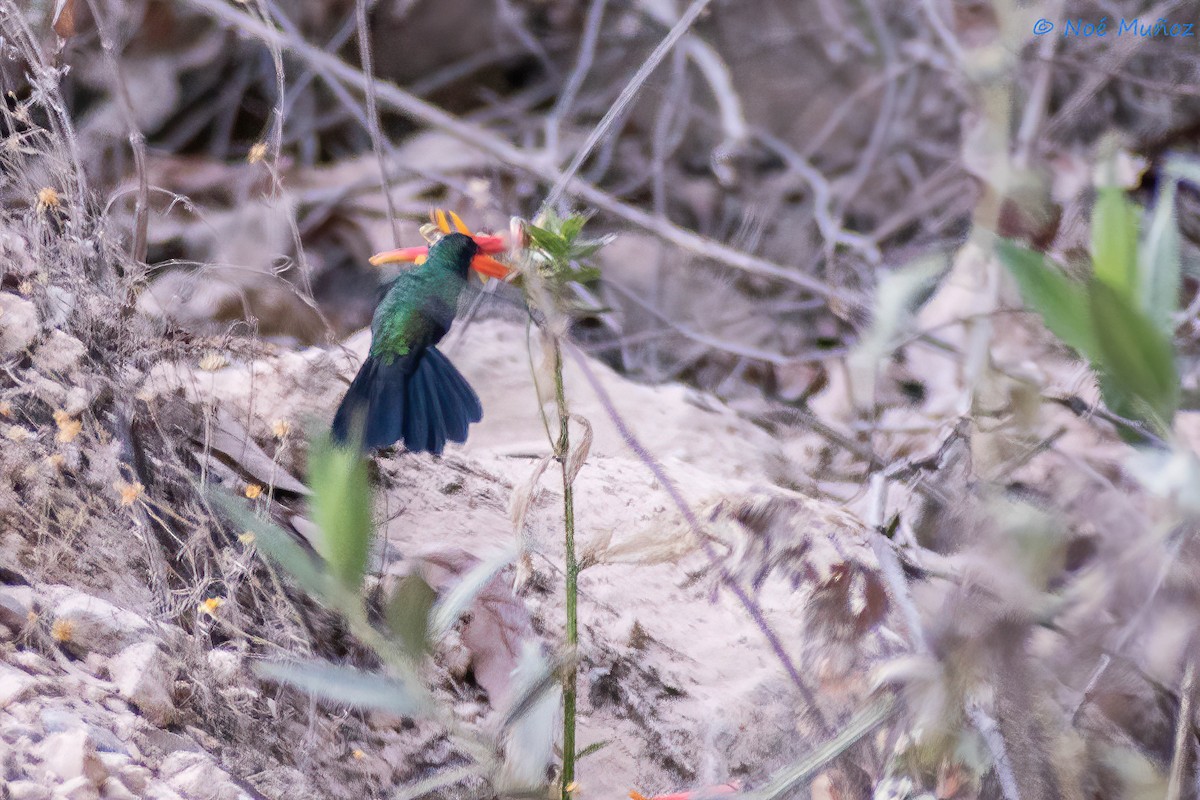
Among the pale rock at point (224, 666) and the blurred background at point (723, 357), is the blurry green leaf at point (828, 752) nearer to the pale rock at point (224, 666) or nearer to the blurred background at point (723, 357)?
the blurred background at point (723, 357)

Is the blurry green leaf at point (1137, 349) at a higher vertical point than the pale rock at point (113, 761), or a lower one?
higher

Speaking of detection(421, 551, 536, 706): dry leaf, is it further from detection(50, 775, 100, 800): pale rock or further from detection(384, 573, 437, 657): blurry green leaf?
detection(50, 775, 100, 800): pale rock

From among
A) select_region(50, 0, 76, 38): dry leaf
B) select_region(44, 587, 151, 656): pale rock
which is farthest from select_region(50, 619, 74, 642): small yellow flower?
select_region(50, 0, 76, 38): dry leaf

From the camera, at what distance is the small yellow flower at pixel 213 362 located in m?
1.15

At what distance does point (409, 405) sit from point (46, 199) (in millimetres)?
451

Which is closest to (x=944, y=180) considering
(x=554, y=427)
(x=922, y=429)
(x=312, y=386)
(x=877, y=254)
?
(x=877, y=254)

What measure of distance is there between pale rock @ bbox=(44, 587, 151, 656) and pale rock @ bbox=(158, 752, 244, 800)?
14 centimetres

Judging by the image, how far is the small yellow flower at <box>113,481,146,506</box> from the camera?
0.95 metres

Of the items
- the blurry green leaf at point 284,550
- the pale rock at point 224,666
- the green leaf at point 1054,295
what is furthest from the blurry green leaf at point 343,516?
the green leaf at point 1054,295

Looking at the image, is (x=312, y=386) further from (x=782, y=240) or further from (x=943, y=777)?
(x=782, y=240)

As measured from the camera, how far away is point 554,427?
121cm

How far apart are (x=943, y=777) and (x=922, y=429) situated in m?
0.79

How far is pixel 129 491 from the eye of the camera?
954 mm

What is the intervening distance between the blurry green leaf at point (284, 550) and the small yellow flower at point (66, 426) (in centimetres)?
15
